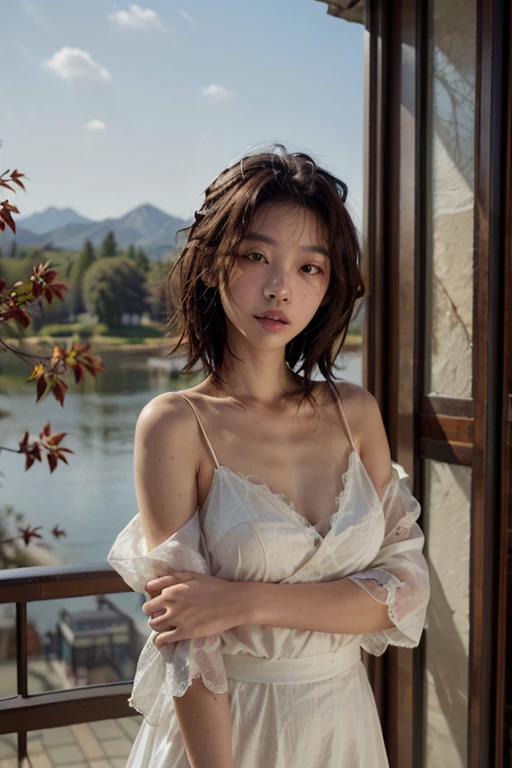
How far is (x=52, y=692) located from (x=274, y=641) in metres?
1.01

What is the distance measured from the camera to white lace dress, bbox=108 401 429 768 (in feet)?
3.41

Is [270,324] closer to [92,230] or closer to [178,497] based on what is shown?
[178,497]

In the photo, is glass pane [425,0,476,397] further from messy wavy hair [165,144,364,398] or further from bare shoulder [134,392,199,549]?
bare shoulder [134,392,199,549]

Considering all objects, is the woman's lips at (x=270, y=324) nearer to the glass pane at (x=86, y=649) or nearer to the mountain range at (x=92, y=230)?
the glass pane at (x=86, y=649)

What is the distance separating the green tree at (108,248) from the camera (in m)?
8.37

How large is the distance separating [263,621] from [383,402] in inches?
41.6

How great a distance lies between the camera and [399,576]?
1.17m

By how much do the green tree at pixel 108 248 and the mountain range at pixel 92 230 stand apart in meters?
0.09

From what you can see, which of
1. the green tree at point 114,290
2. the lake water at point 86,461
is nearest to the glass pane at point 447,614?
the green tree at point 114,290

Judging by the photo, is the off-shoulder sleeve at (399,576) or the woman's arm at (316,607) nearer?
the woman's arm at (316,607)

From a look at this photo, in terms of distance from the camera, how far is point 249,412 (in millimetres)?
1188

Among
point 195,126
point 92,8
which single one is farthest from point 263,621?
point 195,126

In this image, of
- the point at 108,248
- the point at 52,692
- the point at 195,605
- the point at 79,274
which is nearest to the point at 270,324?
the point at 195,605

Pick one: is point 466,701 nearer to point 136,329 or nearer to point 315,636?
point 315,636
